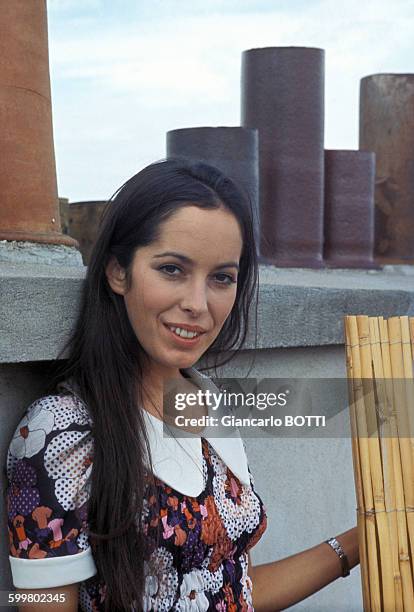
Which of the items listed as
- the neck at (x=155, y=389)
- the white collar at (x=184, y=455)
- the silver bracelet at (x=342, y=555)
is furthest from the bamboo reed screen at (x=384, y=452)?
the neck at (x=155, y=389)

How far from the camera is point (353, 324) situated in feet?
5.14

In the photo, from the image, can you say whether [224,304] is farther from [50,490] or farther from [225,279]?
[50,490]

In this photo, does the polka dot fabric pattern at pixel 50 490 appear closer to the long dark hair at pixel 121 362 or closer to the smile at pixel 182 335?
the long dark hair at pixel 121 362

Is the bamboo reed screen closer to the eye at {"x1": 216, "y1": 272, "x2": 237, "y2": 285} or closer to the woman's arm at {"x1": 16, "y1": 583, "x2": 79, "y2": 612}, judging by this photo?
the eye at {"x1": 216, "y1": 272, "x2": 237, "y2": 285}

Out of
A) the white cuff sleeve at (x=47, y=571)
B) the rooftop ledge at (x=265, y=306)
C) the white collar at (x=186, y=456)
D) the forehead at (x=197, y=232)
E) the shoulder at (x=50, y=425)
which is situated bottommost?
the white cuff sleeve at (x=47, y=571)

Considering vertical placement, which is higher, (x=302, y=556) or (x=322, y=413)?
(x=322, y=413)

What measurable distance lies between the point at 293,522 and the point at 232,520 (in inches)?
28.1

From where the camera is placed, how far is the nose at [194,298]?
132cm

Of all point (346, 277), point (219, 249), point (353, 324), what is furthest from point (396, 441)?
point (346, 277)

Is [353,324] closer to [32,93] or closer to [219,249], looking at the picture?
[219,249]

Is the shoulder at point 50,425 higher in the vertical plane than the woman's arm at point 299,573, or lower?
higher

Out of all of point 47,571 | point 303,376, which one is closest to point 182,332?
point 47,571

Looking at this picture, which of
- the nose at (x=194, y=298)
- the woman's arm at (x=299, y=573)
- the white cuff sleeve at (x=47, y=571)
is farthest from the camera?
the woman's arm at (x=299, y=573)

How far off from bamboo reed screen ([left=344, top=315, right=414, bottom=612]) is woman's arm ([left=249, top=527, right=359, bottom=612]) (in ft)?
0.38
